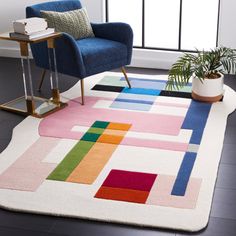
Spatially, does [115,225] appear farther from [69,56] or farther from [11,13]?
[11,13]

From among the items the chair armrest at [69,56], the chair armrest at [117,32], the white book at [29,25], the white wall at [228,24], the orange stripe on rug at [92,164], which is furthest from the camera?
the white wall at [228,24]

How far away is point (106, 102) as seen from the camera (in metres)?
4.23

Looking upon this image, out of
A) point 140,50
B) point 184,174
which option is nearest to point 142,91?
point 140,50

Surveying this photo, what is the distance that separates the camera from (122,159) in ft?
10.5

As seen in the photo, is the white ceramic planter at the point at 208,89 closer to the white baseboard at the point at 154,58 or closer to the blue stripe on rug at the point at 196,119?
the blue stripe on rug at the point at 196,119

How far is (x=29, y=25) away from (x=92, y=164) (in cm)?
131

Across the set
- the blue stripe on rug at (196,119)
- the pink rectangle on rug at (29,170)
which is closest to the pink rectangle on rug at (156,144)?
the blue stripe on rug at (196,119)

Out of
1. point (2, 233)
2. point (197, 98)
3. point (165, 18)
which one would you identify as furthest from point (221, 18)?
point (2, 233)

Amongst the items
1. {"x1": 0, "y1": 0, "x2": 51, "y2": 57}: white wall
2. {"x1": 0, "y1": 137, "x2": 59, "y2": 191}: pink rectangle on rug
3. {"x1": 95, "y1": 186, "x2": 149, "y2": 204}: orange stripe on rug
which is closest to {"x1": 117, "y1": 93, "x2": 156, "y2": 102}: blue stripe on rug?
{"x1": 0, "y1": 137, "x2": 59, "y2": 191}: pink rectangle on rug

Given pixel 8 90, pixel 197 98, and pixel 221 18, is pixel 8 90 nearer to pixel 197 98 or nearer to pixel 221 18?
pixel 197 98

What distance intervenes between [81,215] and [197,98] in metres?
1.98

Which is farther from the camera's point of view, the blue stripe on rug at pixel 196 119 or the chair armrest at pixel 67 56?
the chair armrest at pixel 67 56

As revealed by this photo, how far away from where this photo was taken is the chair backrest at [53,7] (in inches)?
168

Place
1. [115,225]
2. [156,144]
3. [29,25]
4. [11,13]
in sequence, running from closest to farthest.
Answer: [115,225] → [156,144] → [29,25] → [11,13]
